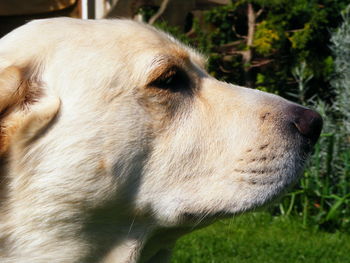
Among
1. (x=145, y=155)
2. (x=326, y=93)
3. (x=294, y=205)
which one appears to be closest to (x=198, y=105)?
(x=145, y=155)

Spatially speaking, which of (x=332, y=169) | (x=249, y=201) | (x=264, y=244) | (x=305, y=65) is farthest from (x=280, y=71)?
(x=249, y=201)

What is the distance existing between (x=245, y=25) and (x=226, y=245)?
10.8ft

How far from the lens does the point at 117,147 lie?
277cm

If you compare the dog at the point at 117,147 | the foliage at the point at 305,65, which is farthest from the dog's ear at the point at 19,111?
the foliage at the point at 305,65

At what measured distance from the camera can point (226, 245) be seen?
588 cm

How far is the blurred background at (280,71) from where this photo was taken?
5973mm

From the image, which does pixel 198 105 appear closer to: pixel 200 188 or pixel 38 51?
pixel 200 188

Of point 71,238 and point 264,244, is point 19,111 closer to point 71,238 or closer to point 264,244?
point 71,238

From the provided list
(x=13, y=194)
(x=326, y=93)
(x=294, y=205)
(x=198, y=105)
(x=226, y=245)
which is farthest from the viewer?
(x=326, y=93)

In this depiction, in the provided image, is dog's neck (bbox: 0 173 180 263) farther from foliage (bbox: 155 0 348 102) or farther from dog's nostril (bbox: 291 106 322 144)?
foliage (bbox: 155 0 348 102)

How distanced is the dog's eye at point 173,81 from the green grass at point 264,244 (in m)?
2.50

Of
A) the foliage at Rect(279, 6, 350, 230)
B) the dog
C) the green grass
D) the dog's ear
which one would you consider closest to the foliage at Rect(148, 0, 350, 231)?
the foliage at Rect(279, 6, 350, 230)

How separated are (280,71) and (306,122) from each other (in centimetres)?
480

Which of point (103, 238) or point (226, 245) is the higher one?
point (103, 238)
